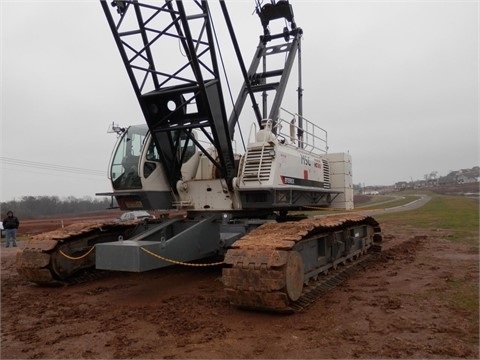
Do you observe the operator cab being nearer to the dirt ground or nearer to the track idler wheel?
the dirt ground

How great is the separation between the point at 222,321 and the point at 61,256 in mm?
4173

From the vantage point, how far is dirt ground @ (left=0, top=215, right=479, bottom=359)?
4.82m

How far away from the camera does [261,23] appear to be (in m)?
11.7

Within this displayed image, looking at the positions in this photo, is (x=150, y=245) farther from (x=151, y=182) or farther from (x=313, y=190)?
(x=313, y=190)

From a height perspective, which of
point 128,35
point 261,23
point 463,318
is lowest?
point 463,318

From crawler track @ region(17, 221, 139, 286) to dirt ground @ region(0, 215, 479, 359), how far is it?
27cm

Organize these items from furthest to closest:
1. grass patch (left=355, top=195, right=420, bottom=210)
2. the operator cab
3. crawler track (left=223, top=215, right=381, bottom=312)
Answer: grass patch (left=355, top=195, right=420, bottom=210)
the operator cab
crawler track (left=223, top=215, right=381, bottom=312)

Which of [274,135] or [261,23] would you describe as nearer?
[274,135]

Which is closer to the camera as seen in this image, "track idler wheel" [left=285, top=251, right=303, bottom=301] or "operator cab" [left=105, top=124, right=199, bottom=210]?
"track idler wheel" [left=285, top=251, right=303, bottom=301]

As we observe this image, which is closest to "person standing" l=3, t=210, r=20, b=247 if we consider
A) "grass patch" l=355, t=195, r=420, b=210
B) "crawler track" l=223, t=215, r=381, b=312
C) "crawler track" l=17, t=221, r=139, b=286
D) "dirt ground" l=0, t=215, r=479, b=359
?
"dirt ground" l=0, t=215, r=479, b=359

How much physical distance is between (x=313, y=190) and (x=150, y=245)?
13.5 feet

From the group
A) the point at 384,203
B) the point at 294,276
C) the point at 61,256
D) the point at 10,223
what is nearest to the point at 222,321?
the point at 294,276

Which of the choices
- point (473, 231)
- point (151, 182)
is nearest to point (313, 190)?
point (151, 182)

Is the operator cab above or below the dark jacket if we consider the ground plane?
above
